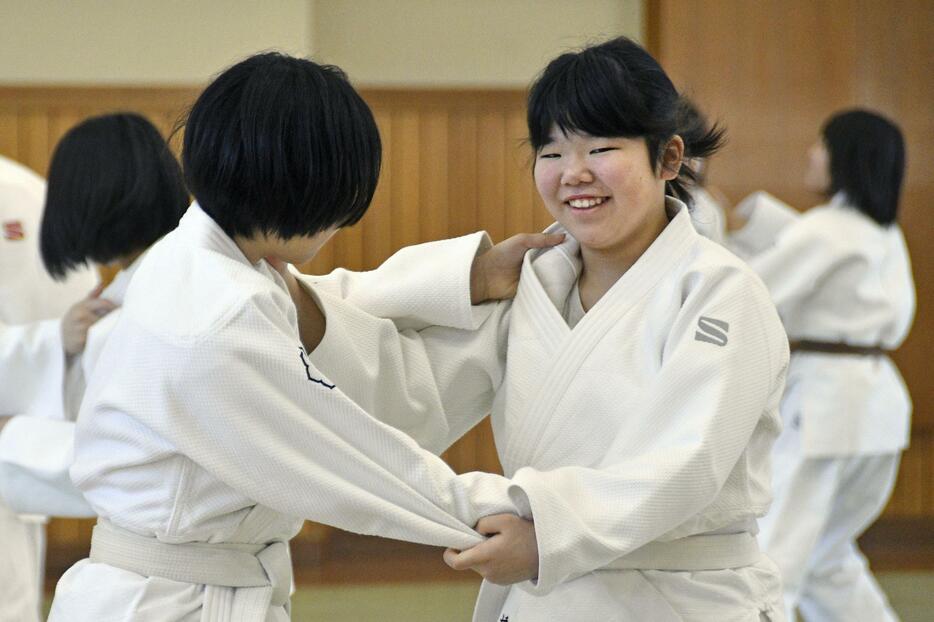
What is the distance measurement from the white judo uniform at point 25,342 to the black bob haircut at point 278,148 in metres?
1.09

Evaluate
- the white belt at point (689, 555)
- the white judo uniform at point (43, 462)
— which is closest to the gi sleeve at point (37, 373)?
the white judo uniform at point (43, 462)

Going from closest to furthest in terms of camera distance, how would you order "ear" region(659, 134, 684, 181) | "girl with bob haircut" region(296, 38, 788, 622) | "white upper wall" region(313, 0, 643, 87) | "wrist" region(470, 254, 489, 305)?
"girl with bob haircut" region(296, 38, 788, 622) → "ear" region(659, 134, 684, 181) → "wrist" region(470, 254, 489, 305) → "white upper wall" region(313, 0, 643, 87)

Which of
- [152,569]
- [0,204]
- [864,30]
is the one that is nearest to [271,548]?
[152,569]

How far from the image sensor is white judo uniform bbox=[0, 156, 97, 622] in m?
2.73

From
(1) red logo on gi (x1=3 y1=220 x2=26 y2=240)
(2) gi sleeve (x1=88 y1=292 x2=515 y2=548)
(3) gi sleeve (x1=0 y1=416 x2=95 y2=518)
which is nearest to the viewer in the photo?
(2) gi sleeve (x1=88 y1=292 x2=515 y2=548)

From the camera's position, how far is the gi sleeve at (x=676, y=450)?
5.55ft

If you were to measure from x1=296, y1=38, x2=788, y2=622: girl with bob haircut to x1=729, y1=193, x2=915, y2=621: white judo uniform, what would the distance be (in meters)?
2.48

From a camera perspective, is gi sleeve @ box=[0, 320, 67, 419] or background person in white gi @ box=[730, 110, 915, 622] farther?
background person in white gi @ box=[730, 110, 915, 622]

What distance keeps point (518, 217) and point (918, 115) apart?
81.8 inches

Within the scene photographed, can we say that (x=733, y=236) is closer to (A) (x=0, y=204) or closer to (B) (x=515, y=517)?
(A) (x=0, y=204)

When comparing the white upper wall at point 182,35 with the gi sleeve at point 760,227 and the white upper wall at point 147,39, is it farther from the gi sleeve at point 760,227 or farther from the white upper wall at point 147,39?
the gi sleeve at point 760,227

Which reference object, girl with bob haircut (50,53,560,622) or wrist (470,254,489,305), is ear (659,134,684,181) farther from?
girl with bob haircut (50,53,560,622)

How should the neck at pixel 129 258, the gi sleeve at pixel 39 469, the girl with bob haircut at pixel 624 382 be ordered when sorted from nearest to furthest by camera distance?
the girl with bob haircut at pixel 624 382
the gi sleeve at pixel 39 469
the neck at pixel 129 258

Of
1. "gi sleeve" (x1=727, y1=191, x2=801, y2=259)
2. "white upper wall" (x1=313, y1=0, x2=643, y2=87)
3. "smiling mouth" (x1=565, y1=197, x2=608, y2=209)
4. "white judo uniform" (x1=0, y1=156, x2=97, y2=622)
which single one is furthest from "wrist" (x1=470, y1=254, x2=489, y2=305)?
"white upper wall" (x1=313, y1=0, x2=643, y2=87)
